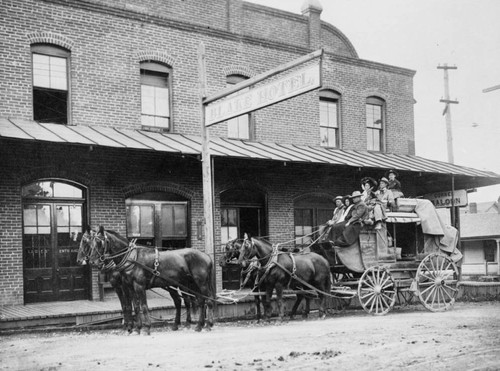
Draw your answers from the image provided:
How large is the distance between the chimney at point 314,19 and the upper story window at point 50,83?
30.8ft

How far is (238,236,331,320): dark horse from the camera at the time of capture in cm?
1320

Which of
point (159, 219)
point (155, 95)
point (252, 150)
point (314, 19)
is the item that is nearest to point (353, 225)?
point (252, 150)

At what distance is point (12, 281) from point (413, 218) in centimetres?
926

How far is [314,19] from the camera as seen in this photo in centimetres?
→ 2214

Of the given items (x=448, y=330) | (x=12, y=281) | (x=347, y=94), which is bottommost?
(x=448, y=330)

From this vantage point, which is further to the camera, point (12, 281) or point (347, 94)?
point (347, 94)

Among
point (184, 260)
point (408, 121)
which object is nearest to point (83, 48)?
point (184, 260)

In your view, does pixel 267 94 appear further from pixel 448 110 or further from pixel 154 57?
pixel 448 110

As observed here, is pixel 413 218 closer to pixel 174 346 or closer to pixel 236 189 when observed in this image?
pixel 236 189

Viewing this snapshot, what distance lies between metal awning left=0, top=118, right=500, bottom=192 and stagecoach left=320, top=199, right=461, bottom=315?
112 inches

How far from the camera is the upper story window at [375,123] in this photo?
72.0 feet

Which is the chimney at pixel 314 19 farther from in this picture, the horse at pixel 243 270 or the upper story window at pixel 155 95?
the horse at pixel 243 270

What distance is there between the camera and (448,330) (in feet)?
35.7

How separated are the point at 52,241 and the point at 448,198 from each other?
12781mm
